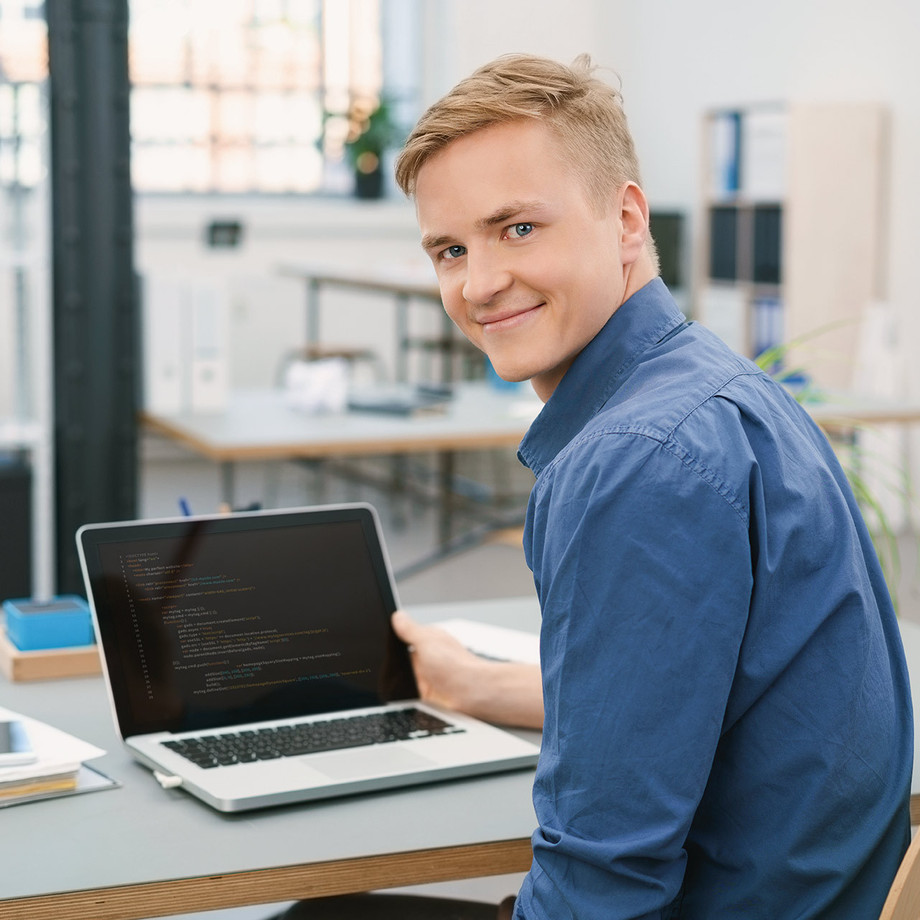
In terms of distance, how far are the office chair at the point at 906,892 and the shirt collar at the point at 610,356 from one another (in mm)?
402

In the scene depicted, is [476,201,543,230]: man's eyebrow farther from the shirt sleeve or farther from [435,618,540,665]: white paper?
[435,618,540,665]: white paper

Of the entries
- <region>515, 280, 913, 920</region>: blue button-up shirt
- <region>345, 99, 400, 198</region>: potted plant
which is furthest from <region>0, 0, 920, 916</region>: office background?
<region>515, 280, 913, 920</region>: blue button-up shirt

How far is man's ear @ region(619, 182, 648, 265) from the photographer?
113cm

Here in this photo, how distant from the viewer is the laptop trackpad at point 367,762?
→ 1.26 metres

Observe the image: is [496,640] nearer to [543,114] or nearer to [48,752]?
[48,752]

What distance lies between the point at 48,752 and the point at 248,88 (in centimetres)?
693

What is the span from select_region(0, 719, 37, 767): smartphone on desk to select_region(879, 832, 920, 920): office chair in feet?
2.40

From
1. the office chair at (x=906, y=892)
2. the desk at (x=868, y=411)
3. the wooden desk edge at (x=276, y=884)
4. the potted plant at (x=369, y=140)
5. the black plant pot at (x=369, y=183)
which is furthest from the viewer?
the black plant pot at (x=369, y=183)

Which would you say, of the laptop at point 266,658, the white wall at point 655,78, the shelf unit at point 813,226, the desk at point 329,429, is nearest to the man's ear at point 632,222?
the laptop at point 266,658

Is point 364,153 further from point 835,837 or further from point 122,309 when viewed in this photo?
point 835,837

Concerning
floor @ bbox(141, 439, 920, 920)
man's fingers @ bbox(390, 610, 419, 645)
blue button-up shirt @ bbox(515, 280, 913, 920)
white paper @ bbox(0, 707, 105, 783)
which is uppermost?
blue button-up shirt @ bbox(515, 280, 913, 920)

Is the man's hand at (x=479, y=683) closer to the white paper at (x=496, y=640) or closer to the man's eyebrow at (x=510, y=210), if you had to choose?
the white paper at (x=496, y=640)

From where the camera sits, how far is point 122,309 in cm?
350

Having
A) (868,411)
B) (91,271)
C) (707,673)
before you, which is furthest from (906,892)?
(868,411)
